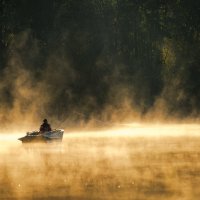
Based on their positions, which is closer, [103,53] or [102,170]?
[102,170]

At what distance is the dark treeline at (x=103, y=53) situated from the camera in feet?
376

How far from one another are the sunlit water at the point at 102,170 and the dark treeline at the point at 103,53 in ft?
159

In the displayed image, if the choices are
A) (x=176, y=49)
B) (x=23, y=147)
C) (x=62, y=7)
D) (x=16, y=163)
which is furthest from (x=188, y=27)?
(x=16, y=163)

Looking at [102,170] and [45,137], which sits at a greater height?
[45,137]

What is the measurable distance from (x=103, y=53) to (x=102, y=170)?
269ft

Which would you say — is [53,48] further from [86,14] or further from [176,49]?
[176,49]

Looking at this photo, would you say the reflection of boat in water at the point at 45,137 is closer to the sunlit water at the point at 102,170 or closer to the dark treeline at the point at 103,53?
the sunlit water at the point at 102,170

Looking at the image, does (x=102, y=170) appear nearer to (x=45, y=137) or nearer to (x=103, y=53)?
(x=45, y=137)

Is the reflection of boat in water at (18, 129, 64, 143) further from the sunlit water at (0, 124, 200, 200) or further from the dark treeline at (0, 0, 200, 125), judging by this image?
the dark treeline at (0, 0, 200, 125)

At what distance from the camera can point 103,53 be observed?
12381 centimetres

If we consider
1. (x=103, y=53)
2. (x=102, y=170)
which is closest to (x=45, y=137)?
(x=102, y=170)

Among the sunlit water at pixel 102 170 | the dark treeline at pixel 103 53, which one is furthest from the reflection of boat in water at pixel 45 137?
the dark treeline at pixel 103 53

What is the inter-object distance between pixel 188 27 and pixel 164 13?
25.8ft

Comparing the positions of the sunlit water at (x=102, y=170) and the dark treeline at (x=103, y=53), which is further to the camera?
the dark treeline at (x=103, y=53)
